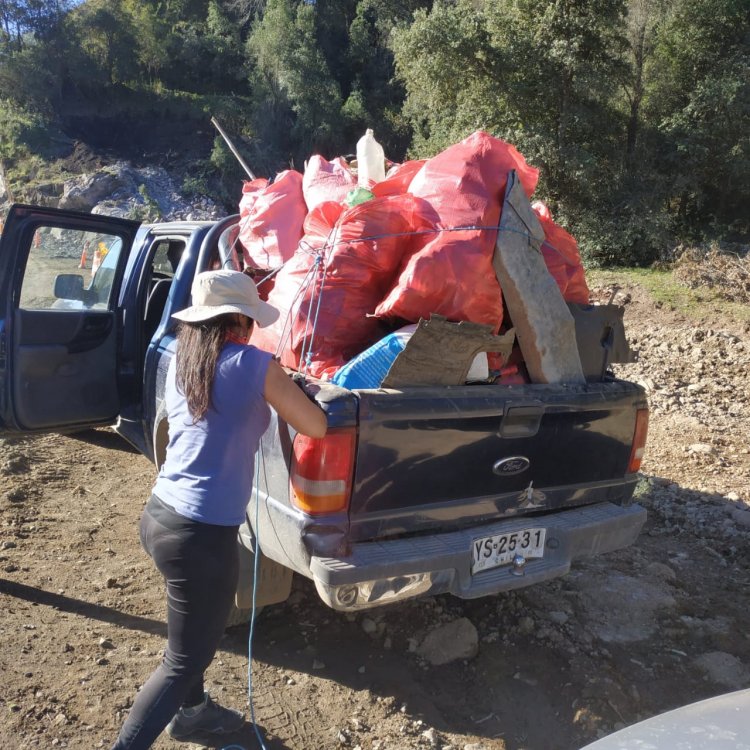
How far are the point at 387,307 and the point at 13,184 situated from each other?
30.3 m

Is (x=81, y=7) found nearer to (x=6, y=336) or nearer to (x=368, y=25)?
(x=368, y=25)

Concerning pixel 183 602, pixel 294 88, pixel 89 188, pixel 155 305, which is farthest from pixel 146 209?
pixel 183 602

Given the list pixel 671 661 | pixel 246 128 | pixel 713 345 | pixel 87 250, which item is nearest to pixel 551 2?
pixel 713 345

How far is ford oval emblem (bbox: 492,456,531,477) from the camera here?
2.77 metres

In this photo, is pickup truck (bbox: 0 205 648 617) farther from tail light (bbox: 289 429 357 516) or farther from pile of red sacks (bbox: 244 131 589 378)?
pile of red sacks (bbox: 244 131 589 378)

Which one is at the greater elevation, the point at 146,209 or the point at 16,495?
the point at 146,209

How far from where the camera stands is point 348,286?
291cm

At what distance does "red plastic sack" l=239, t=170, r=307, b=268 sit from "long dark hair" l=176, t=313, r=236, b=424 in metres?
1.37

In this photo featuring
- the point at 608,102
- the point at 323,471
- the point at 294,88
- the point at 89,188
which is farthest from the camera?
the point at 294,88

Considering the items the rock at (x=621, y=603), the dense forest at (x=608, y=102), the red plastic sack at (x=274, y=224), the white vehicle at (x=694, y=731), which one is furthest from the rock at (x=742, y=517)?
the dense forest at (x=608, y=102)

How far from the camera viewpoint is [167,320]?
3668mm

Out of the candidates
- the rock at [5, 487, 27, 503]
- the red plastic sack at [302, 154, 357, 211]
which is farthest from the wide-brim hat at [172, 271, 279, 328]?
the rock at [5, 487, 27, 503]

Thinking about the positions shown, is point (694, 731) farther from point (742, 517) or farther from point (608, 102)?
point (608, 102)

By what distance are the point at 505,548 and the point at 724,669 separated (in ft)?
4.10
